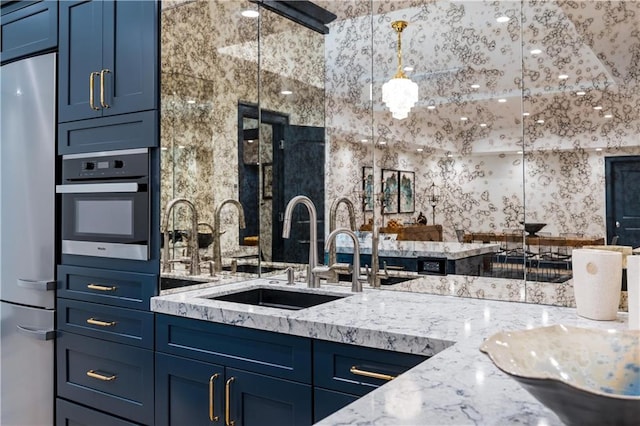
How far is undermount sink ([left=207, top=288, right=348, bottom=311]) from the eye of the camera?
2316 millimetres

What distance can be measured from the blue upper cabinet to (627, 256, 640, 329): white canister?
1.96 meters

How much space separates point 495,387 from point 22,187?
2667 millimetres

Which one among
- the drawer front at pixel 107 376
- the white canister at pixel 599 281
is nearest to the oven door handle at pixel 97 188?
the drawer front at pixel 107 376

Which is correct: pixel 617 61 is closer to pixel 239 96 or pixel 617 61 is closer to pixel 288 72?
pixel 288 72

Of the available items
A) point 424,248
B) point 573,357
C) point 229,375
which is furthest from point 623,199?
point 229,375

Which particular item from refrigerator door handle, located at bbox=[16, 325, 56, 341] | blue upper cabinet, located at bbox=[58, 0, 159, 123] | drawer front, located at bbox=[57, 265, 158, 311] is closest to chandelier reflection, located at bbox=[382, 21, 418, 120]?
blue upper cabinet, located at bbox=[58, 0, 159, 123]

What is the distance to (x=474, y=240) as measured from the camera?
2.10 metres

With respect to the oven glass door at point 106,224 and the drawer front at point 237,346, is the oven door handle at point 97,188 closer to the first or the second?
the oven glass door at point 106,224

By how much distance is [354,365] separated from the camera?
1641mm

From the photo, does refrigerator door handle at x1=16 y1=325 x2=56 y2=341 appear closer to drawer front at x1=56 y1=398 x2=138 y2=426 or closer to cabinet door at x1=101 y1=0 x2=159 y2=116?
drawer front at x1=56 y1=398 x2=138 y2=426

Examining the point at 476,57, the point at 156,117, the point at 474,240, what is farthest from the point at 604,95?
the point at 156,117

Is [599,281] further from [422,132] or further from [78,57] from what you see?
[78,57]

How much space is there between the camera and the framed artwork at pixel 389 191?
2291 millimetres

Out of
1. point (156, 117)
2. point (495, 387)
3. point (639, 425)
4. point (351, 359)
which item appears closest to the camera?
point (639, 425)
